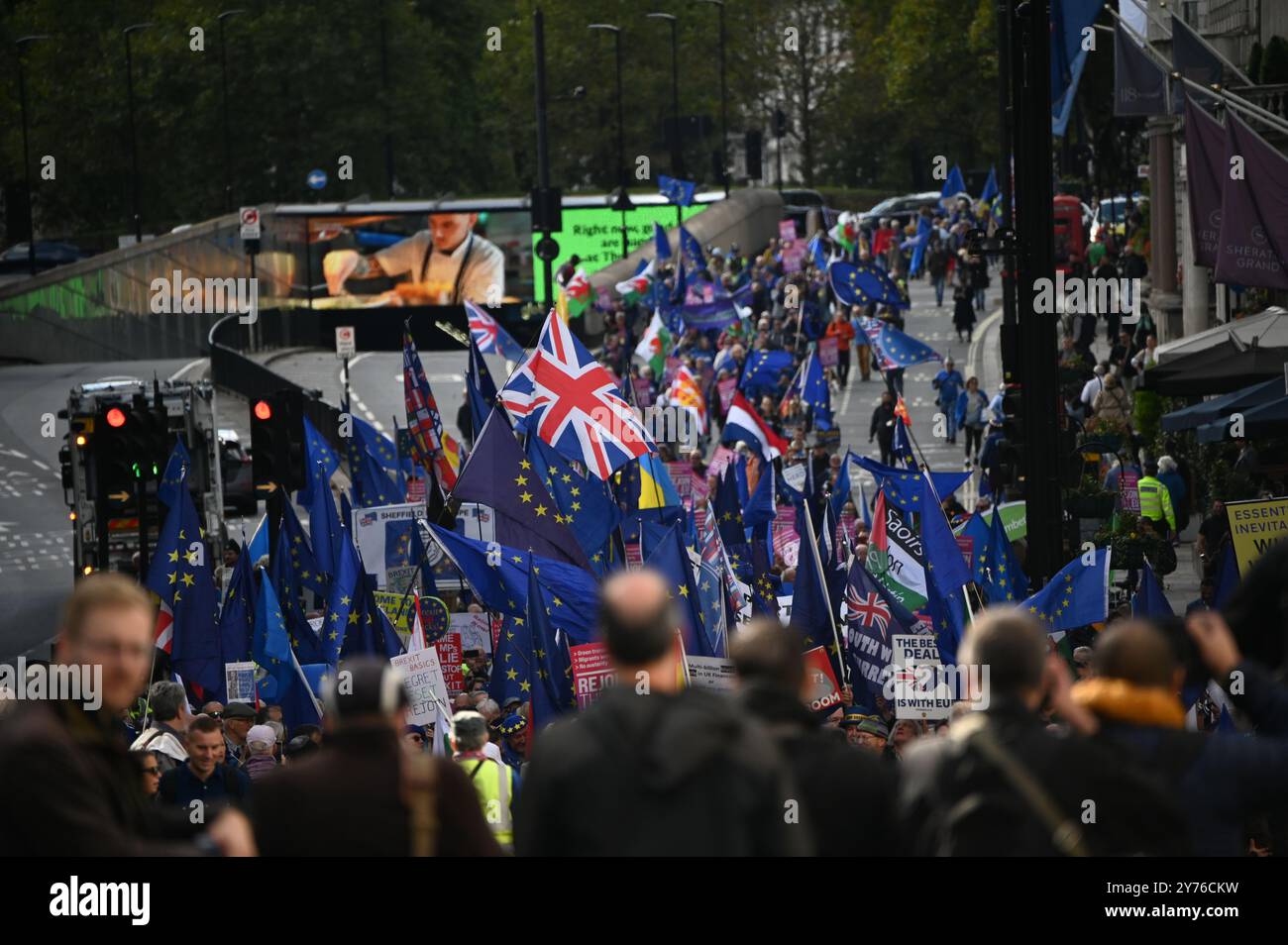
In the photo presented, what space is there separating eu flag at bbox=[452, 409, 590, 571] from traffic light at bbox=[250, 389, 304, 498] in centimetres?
315

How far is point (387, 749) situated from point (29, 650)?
21.2 meters

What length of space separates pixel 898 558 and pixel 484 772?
7359 millimetres

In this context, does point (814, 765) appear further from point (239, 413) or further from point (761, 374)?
point (239, 413)

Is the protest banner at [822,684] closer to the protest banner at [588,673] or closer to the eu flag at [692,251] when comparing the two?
the protest banner at [588,673]

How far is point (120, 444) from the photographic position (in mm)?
20234

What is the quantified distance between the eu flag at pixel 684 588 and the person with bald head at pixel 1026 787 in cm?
845

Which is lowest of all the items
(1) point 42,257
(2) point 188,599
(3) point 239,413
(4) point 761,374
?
(2) point 188,599

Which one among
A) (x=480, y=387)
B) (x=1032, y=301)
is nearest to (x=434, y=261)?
(x=480, y=387)

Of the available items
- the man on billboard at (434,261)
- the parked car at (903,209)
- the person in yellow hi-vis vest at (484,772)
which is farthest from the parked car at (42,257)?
the person in yellow hi-vis vest at (484,772)

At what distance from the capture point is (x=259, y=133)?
78.8 meters

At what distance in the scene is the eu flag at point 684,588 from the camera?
14.3m

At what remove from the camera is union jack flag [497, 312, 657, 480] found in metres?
18.1
